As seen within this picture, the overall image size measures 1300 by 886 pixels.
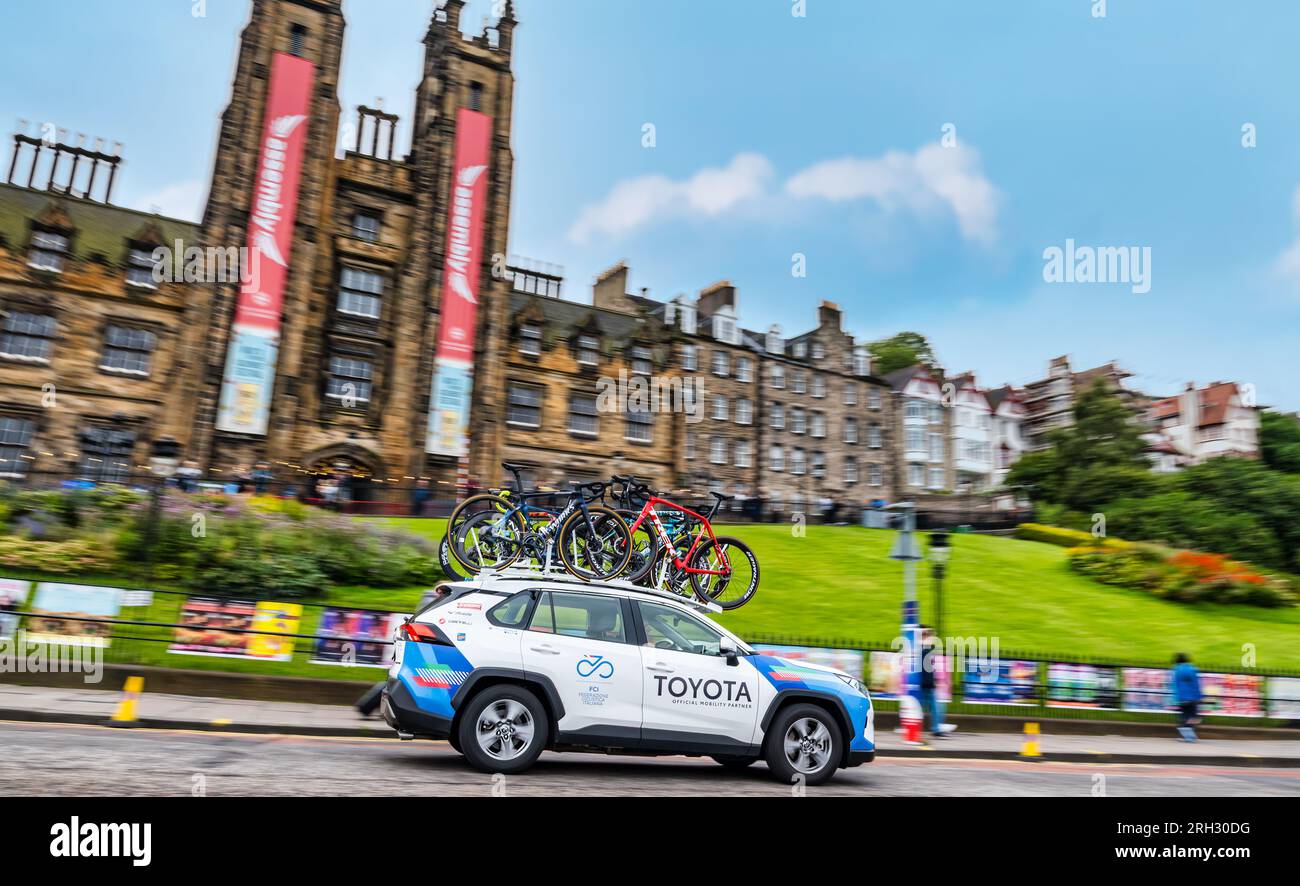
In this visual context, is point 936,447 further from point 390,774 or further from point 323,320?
point 390,774

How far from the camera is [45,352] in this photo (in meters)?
31.7

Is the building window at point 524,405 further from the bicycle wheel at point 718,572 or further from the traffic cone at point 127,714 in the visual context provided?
the traffic cone at point 127,714

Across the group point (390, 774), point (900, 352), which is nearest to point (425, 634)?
point (390, 774)

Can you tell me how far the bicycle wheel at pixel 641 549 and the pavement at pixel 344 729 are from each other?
3506 mm

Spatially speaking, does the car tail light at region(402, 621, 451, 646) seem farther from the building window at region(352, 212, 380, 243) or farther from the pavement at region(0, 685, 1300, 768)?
the building window at region(352, 212, 380, 243)

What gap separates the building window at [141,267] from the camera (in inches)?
1335

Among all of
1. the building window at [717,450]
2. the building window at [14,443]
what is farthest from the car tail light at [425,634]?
the building window at [717,450]

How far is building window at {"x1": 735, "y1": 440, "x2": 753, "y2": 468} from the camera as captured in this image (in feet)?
160

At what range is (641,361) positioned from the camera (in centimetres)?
4503

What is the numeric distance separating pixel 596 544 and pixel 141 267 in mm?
32491

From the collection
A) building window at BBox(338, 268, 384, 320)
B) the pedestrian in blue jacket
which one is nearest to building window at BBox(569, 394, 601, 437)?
building window at BBox(338, 268, 384, 320)

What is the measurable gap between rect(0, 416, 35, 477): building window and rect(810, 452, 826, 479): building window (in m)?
40.5
